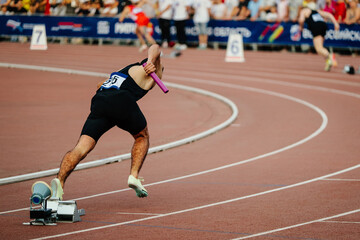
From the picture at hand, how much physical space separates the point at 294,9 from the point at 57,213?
20.7m

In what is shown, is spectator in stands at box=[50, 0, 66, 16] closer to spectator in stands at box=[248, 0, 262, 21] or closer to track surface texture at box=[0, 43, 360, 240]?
spectator in stands at box=[248, 0, 262, 21]

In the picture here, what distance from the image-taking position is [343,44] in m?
25.8

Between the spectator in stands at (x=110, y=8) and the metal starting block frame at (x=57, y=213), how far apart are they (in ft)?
82.6

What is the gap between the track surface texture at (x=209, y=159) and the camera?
734cm

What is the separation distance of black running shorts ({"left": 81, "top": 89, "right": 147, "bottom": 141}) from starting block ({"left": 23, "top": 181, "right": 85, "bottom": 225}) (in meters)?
0.81

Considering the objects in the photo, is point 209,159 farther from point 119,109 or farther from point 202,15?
point 202,15

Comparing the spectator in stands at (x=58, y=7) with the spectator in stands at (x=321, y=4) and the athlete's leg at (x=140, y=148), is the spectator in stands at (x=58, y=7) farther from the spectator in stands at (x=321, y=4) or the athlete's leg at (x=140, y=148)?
the athlete's leg at (x=140, y=148)

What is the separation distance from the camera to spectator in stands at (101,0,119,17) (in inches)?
1258

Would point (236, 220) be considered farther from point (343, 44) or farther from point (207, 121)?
point (343, 44)

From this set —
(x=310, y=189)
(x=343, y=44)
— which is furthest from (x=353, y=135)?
(x=343, y=44)

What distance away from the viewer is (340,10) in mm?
25453

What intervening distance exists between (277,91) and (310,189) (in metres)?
9.99

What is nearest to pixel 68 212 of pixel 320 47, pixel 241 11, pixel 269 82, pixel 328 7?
pixel 269 82

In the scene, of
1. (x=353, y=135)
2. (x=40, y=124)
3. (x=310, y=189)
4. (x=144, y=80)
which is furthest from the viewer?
(x=40, y=124)
